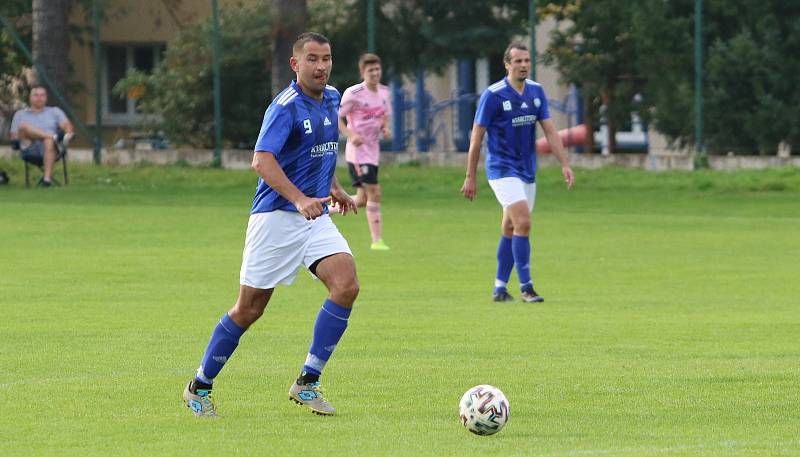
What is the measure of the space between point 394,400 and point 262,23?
72.0 feet

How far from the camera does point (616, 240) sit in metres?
19.7

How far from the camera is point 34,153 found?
88.8 feet

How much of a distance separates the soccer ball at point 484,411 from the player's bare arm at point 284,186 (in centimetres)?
116

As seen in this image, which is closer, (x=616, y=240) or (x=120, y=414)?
(x=120, y=414)

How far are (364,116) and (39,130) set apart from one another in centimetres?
843

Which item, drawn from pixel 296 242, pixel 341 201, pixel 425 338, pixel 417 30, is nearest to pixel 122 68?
pixel 417 30

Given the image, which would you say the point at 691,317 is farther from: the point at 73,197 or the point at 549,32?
the point at 549,32

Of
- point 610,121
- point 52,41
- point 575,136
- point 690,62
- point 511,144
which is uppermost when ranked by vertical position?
point 52,41

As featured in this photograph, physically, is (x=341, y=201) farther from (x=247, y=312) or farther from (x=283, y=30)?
(x=283, y=30)

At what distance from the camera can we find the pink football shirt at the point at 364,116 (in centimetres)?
1995

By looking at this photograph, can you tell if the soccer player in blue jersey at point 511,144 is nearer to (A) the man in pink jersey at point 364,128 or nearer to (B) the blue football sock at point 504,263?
(B) the blue football sock at point 504,263

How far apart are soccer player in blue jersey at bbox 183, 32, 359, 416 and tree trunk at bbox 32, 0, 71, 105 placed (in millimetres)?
22557

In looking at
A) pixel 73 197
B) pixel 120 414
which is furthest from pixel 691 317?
pixel 73 197

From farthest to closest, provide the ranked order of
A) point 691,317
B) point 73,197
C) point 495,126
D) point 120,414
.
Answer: point 73,197 → point 495,126 → point 691,317 → point 120,414
